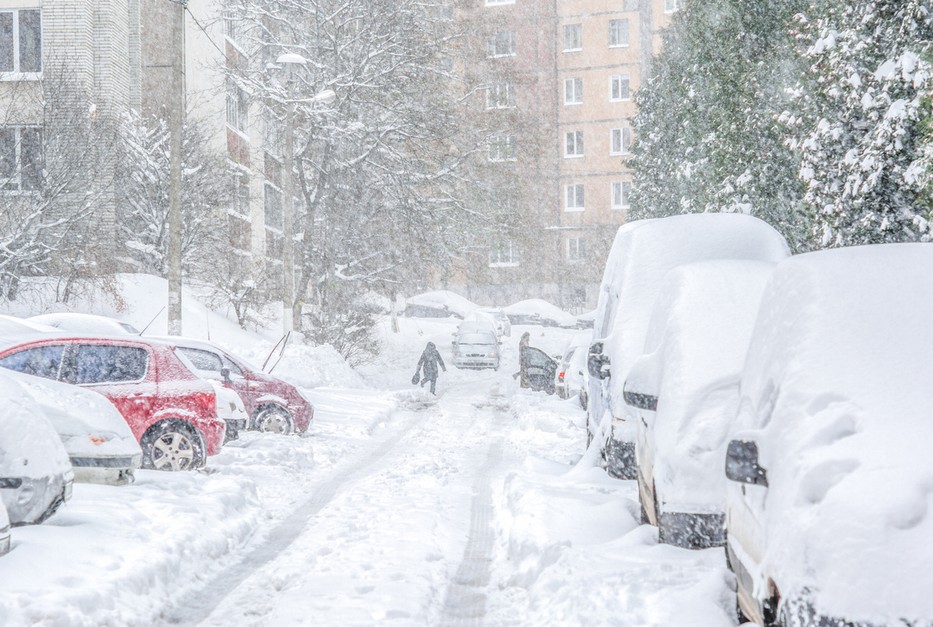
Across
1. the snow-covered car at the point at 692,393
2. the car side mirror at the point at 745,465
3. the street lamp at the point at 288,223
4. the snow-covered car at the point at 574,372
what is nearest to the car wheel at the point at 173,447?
the snow-covered car at the point at 692,393

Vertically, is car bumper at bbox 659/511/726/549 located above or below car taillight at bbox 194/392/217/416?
below

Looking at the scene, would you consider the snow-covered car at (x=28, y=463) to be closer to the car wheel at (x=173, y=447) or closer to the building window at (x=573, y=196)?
the car wheel at (x=173, y=447)

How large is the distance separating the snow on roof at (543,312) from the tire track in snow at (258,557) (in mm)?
46135

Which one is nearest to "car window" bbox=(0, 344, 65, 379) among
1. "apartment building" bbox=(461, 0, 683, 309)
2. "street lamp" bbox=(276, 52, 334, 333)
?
"street lamp" bbox=(276, 52, 334, 333)

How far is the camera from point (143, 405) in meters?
12.0

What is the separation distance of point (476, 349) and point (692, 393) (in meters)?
31.6

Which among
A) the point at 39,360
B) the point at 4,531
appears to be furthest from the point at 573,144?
the point at 4,531

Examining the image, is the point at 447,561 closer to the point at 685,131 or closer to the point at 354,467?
the point at 354,467

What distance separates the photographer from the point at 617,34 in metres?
69.2

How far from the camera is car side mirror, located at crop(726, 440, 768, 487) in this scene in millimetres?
4648

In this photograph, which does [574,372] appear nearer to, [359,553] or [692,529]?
[359,553]

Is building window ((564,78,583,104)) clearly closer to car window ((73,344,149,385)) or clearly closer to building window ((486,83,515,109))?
building window ((486,83,515,109))

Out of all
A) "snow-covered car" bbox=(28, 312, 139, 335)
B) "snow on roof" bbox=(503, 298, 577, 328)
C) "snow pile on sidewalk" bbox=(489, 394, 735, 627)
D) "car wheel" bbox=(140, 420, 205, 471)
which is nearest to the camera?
"snow pile on sidewalk" bbox=(489, 394, 735, 627)

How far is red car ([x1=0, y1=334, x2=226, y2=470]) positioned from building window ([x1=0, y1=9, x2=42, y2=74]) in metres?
23.0
